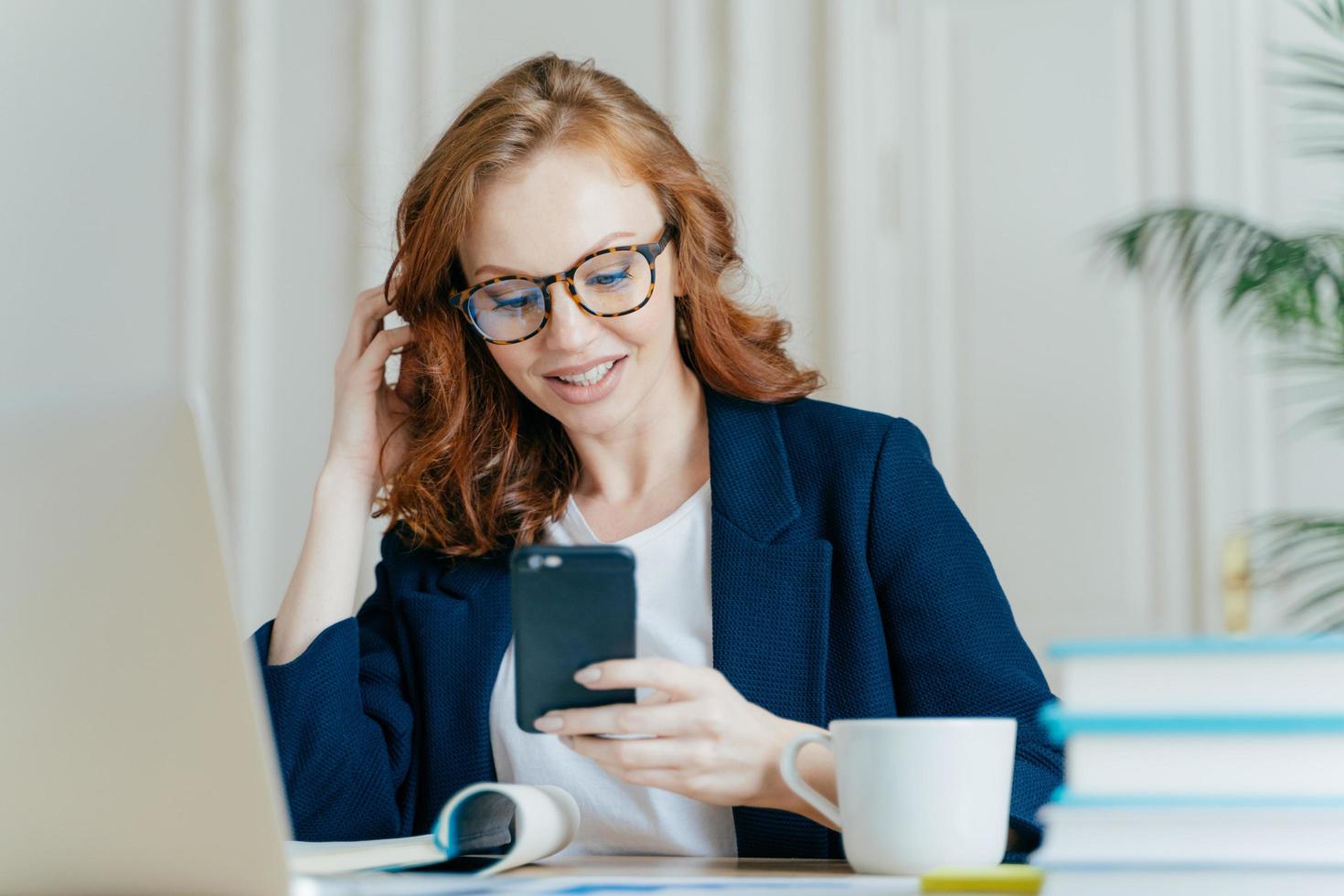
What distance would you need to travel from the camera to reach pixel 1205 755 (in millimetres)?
532

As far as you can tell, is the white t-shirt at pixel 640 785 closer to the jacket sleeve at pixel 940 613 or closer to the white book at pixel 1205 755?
the jacket sleeve at pixel 940 613

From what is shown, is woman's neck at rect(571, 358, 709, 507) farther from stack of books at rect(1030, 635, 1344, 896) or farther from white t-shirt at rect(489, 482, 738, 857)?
stack of books at rect(1030, 635, 1344, 896)

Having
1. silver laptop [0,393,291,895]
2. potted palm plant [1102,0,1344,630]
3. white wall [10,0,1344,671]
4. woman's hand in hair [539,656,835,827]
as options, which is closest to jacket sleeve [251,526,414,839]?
woman's hand in hair [539,656,835,827]

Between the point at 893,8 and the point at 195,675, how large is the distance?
2.69 meters

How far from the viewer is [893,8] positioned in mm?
2932

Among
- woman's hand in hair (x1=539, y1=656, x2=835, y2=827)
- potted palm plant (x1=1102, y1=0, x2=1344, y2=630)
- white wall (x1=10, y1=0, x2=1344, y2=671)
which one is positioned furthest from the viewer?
white wall (x1=10, y1=0, x2=1344, y2=671)

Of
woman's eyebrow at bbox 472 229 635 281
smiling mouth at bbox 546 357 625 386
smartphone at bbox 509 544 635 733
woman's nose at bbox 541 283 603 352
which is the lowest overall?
smartphone at bbox 509 544 635 733

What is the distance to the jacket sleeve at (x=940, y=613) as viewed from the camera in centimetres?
118

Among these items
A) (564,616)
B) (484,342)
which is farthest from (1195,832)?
(484,342)

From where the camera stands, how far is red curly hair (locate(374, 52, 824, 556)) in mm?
1448

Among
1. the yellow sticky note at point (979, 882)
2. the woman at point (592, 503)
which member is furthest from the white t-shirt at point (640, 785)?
the yellow sticky note at point (979, 882)

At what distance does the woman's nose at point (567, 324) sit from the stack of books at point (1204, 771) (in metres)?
0.88

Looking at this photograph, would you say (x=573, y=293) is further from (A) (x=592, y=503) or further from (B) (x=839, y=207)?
(B) (x=839, y=207)

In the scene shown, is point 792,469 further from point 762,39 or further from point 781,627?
point 762,39
